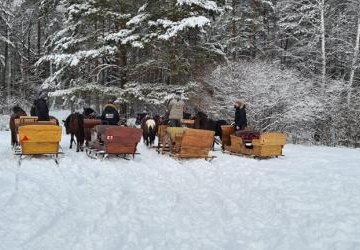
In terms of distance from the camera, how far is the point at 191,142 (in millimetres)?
12164

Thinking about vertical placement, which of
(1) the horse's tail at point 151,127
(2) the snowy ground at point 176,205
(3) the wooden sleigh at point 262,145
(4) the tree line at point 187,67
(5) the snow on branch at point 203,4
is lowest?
(2) the snowy ground at point 176,205

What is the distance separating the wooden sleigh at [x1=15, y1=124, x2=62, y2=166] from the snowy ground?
270 mm

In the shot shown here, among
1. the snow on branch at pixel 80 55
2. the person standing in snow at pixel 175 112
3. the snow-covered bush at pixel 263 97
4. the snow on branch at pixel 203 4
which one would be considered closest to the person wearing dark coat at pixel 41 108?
the person standing in snow at pixel 175 112

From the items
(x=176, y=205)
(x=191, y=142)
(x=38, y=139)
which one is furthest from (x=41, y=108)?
(x=176, y=205)

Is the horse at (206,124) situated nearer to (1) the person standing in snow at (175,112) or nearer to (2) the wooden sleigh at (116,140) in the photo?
(1) the person standing in snow at (175,112)

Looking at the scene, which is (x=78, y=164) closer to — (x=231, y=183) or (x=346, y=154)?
(x=231, y=183)

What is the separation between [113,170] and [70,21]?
14809 mm

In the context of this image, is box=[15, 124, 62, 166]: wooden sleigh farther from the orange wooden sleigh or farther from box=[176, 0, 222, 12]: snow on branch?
box=[176, 0, 222, 12]: snow on branch

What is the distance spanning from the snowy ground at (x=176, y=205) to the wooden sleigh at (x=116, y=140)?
1.05 feet

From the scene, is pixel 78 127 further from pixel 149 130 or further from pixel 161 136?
pixel 149 130

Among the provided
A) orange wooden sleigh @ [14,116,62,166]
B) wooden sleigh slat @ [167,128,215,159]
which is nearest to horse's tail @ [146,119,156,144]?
wooden sleigh slat @ [167,128,215,159]

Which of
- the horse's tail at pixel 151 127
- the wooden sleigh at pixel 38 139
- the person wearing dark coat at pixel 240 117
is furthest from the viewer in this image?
the horse's tail at pixel 151 127

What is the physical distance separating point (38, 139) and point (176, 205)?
413 centimetres

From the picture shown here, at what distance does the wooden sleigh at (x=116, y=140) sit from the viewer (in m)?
11.3
